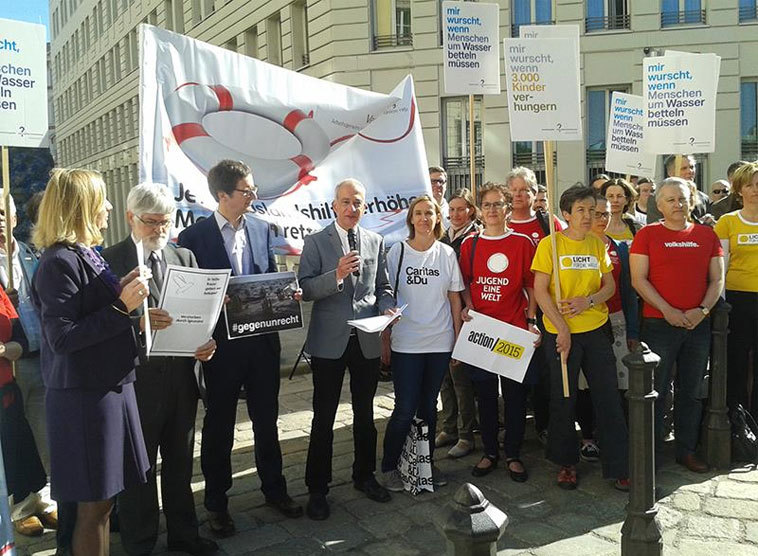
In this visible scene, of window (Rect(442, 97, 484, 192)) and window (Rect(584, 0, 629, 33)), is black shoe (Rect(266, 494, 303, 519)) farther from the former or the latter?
window (Rect(584, 0, 629, 33))

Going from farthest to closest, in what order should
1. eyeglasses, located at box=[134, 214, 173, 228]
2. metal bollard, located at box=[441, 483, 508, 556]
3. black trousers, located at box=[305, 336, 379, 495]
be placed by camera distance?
black trousers, located at box=[305, 336, 379, 495] < eyeglasses, located at box=[134, 214, 173, 228] < metal bollard, located at box=[441, 483, 508, 556]

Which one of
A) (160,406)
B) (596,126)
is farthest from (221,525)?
(596,126)

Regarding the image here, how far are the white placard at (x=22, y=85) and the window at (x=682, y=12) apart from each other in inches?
704

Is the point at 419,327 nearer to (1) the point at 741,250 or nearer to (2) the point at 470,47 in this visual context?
(1) the point at 741,250

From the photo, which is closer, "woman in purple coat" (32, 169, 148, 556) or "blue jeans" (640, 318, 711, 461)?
"woman in purple coat" (32, 169, 148, 556)

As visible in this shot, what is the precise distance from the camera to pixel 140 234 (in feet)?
11.8

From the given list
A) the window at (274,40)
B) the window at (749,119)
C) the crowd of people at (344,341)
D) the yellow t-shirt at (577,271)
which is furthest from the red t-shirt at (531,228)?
the window at (274,40)

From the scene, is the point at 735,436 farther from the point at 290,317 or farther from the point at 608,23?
the point at 608,23

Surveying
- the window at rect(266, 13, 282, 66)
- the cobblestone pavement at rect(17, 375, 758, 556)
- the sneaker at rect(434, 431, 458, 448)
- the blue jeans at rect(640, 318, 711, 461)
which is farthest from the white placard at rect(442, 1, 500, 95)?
the window at rect(266, 13, 282, 66)

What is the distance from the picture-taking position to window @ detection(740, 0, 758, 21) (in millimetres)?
18547

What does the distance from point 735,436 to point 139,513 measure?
4073mm

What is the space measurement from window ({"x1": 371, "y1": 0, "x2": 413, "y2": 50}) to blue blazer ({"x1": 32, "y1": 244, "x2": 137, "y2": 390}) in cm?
1754

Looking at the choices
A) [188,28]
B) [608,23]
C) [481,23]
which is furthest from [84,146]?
[481,23]

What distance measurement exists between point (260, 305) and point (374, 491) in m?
1.52
